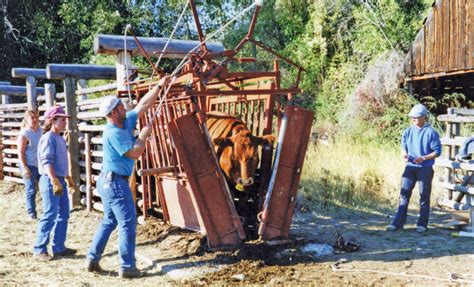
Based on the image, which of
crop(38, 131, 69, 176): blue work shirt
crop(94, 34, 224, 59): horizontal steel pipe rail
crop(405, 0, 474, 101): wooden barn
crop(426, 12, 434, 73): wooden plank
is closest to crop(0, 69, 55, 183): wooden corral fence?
crop(94, 34, 224, 59): horizontal steel pipe rail

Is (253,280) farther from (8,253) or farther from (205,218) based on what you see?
(8,253)

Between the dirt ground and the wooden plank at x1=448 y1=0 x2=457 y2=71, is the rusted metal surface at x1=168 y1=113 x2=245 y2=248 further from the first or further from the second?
the wooden plank at x1=448 y1=0 x2=457 y2=71

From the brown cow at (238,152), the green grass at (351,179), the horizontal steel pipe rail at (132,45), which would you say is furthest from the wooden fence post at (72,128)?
the green grass at (351,179)

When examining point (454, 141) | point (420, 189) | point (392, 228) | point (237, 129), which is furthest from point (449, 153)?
point (237, 129)

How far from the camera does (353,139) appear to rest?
664 inches

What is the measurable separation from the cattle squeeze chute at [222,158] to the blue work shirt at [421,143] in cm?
221

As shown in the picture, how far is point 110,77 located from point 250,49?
13.7 meters

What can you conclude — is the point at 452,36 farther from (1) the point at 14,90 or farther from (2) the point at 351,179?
(1) the point at 14,90

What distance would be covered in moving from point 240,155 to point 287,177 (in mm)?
655

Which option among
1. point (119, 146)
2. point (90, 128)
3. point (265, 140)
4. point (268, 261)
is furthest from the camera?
point (90, 128)

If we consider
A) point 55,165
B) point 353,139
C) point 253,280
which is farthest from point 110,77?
point 353,139

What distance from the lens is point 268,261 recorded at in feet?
21.1

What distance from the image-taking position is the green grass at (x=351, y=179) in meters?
10.5


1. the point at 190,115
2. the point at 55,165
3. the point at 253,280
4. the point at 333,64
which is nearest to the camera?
the point at 253,280
